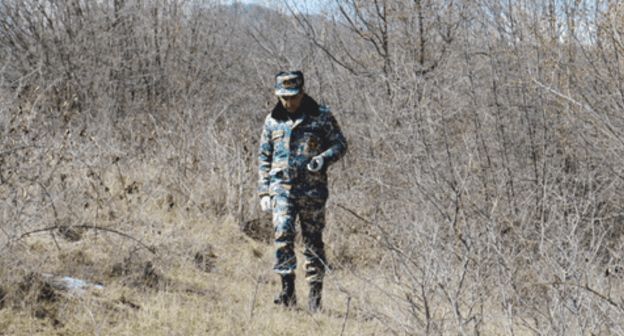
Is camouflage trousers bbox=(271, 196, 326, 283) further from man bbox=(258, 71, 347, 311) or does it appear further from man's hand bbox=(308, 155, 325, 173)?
man's hand bbox=(308, 155, 325, 173)

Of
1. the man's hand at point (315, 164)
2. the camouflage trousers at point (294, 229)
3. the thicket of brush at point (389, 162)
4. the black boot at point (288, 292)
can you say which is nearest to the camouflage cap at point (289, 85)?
the man's hand at point (315, 164)

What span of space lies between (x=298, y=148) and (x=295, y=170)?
0.17 metres

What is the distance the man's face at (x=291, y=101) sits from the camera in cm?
422

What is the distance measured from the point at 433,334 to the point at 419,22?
618 centimetres

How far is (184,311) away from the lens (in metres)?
4.09

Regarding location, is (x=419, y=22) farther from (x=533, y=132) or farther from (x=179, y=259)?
(x=179, y=259)

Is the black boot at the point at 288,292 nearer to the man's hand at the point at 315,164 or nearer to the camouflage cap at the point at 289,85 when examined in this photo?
the man's hand at the point at 315,164

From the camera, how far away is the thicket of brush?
138 inches

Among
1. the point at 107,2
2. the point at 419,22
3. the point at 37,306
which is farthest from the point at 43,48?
the point at 37,306

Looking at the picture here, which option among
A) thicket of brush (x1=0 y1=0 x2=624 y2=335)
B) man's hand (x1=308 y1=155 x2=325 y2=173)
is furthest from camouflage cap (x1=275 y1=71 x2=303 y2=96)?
thicket of brush (x1=0 y1=0 x2=624 y2=335)

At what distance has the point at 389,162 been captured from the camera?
7.98m

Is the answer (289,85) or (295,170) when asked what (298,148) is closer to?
(295,170)

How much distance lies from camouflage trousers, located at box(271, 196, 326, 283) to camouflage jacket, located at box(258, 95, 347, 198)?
75 millimetres

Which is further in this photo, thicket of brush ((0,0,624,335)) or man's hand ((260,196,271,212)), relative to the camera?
man's hand ((260,196,271,212))
